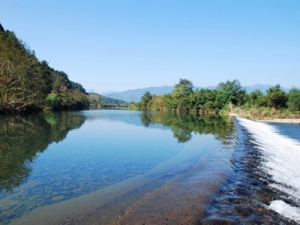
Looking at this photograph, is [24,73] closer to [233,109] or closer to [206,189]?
[206,189]

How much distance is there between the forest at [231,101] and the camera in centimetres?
4152

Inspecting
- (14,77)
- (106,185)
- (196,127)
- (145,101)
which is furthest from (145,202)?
(145,101)

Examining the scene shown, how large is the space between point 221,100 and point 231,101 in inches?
115

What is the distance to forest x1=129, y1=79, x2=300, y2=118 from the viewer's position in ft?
136

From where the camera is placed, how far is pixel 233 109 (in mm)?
58094

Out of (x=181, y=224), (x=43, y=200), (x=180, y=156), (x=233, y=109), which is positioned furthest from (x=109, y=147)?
(x=233, y=109)

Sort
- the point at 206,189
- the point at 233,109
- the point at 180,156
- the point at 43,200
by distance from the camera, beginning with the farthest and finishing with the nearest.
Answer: the point at 233,109
the point at 180,156
the point at 206,189
the point at 43,200

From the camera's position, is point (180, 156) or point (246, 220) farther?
point (180, 156)

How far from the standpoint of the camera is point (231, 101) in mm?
64625

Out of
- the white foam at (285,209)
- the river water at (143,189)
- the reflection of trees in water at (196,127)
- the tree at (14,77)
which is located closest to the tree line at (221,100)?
the reflection of trees in water at (196,127)

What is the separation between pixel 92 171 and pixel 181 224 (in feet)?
14.7

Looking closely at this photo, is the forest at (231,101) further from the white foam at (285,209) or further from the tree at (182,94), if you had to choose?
the white foam at (285,209)

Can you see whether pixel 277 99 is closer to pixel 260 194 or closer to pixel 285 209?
pixel 260 194

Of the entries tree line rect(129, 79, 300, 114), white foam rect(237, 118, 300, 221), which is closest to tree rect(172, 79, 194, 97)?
tree line rect(129, 79, 300, 114)
